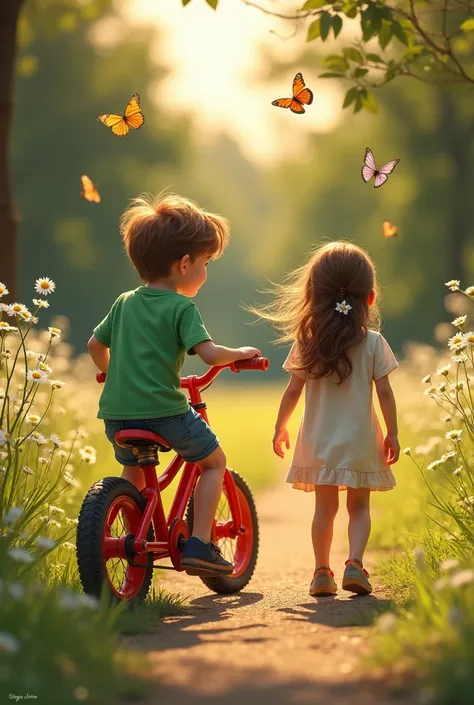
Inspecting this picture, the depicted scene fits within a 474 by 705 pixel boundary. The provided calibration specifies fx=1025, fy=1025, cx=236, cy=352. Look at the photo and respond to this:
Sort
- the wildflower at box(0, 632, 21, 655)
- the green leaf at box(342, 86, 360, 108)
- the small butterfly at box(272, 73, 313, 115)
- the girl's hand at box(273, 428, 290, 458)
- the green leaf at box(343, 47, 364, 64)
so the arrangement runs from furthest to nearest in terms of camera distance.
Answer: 1. the green leaf at box(343, 47, 364, 64)
2. the green leaf at box(342, 86, 360, 108)
3. the small butterfly at box(272, 73, 313, 115)
4. the girl's hand at box(273, 428, 290, 458)
5. the wildflower at box(0, 632, 21, 655)

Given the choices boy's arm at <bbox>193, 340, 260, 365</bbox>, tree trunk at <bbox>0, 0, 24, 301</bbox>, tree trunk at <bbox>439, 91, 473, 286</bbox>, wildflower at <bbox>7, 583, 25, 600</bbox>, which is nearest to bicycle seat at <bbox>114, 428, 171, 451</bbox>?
boy's arm at <bbox>193, 340, 260, 365</bbox>

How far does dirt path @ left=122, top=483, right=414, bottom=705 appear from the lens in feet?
9.77

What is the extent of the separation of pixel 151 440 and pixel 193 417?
0.24 metres

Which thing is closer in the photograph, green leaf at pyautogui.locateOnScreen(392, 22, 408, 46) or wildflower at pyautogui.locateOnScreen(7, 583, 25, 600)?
wildflower at pyautogui.locateOnScreen(7, 583, 25, 600)

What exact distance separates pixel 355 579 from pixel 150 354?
152cm

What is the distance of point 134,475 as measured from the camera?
496 centimetres

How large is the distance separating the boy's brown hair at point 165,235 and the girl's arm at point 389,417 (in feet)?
3.75

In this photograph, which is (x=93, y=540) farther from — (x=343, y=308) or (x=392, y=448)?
(x=343, y=308)

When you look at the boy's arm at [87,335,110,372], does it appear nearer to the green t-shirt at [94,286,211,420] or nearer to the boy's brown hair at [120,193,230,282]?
the green t-shirt at [94,286,211,420]

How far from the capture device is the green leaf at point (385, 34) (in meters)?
5.48

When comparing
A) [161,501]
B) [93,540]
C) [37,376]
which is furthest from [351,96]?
[93,540]

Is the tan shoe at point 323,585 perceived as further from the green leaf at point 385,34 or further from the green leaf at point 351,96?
the green leaf at point 385,34

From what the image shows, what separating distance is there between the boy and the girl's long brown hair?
0.57 meters

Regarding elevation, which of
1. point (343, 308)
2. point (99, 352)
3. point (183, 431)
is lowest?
point (183, 431)
